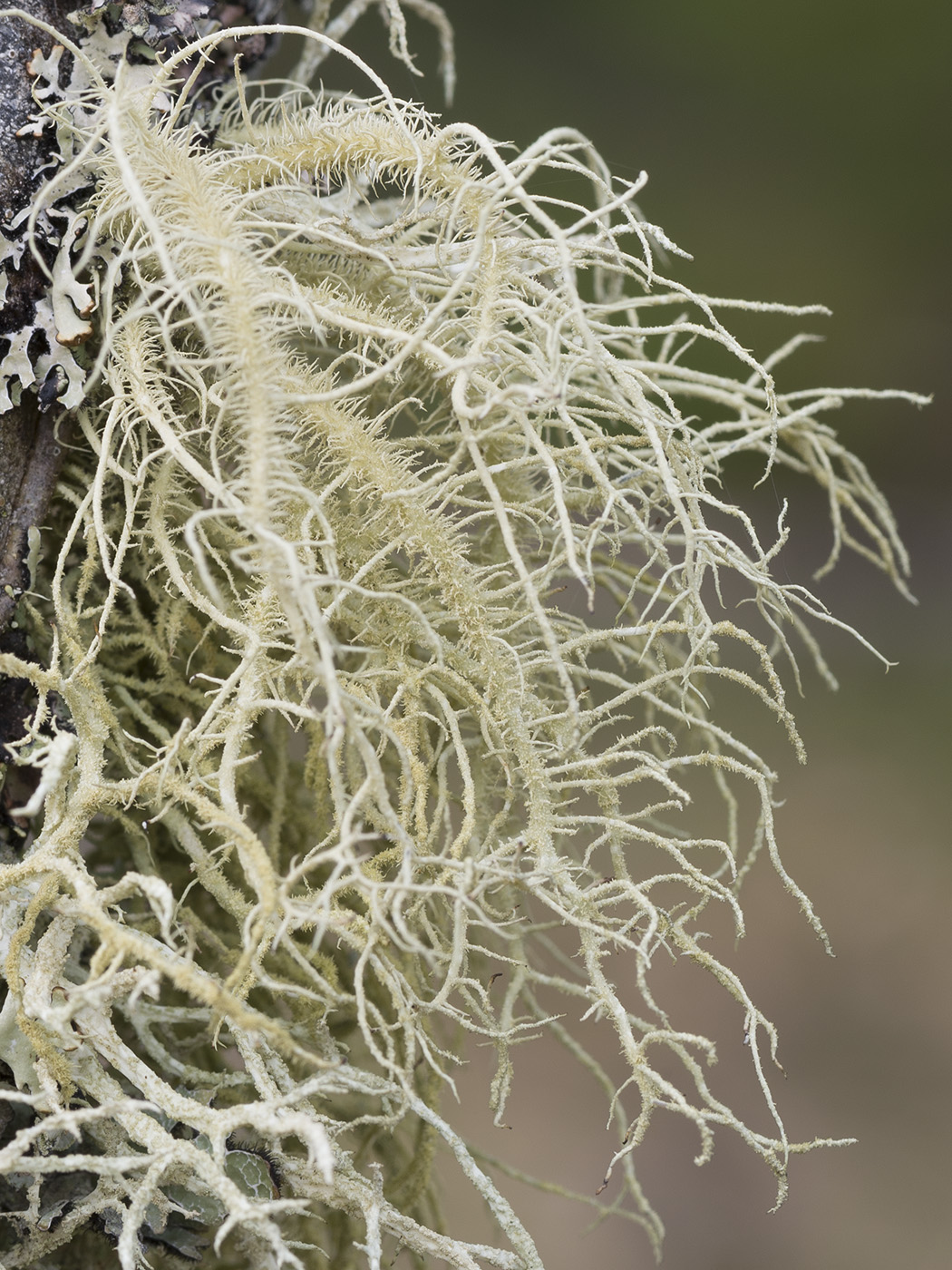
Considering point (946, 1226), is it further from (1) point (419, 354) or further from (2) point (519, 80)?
(2) point (519, 80)

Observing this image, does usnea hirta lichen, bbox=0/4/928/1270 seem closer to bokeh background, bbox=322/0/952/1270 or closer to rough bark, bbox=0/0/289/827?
rough bark, bbox=0/0/289/827

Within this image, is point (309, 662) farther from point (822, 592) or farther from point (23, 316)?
point (822, 592)

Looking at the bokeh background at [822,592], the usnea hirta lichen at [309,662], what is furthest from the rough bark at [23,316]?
the bokeh background at [822,592]

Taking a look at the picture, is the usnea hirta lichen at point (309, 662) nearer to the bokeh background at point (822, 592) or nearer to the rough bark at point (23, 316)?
the rough bark at point (23, 316)

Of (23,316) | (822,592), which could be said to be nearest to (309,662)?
(23,316)

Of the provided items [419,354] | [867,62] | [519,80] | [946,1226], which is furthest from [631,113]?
[946,1226]

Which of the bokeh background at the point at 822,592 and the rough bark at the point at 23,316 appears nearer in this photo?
the rough bark at the point at 23,316

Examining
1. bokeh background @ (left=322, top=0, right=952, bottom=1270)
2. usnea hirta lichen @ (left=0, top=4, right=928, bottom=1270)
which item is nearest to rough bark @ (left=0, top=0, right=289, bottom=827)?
usnea hirta lichen @ (left=0, top=4, right=928, bottom=1270)
